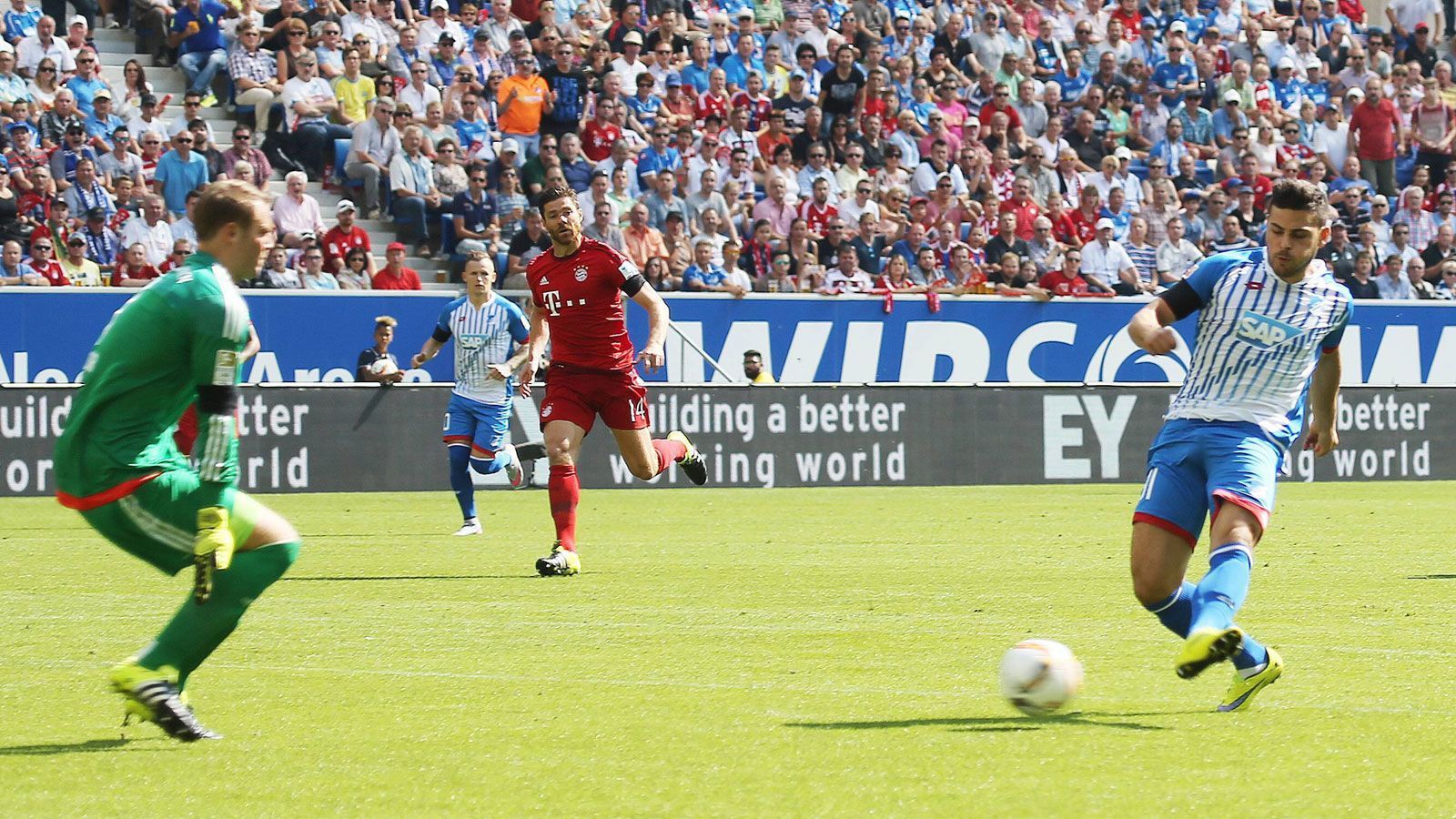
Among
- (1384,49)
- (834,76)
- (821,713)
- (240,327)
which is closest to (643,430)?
(821,713)

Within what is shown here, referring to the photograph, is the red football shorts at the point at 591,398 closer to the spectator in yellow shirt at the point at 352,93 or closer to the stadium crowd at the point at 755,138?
the stadium crowd at the point at 755,138

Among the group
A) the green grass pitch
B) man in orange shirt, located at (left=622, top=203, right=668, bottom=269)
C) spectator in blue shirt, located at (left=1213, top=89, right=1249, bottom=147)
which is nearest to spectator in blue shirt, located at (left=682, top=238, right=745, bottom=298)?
man in orange shirt, located at (left=622, top=203, right=668, bottom=269)

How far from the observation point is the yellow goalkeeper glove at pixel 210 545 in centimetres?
601

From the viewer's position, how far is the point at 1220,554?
22.7 feet

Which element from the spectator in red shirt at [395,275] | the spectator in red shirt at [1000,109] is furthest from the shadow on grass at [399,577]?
the spectator in red shirt at [1000,109]

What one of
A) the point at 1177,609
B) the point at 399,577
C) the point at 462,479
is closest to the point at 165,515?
the point at 1177,609

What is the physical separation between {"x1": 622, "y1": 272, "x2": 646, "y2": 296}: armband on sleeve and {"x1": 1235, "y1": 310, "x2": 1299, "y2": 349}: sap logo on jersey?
19.7 ft

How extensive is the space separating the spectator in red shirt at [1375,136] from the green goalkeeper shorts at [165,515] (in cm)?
2715

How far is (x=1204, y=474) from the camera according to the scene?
724cm

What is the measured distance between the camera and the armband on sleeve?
1280cm

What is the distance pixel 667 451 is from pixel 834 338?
1175 cm

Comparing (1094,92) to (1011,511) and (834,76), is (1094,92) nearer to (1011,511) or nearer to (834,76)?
(834,76)

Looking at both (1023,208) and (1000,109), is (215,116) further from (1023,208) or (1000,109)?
(1000,109)

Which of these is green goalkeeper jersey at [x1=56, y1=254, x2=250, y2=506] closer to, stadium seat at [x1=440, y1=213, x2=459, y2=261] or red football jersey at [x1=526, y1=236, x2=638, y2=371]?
Answer: red football jersey at [x1=526, y1=236, x2=638, y2=371]
